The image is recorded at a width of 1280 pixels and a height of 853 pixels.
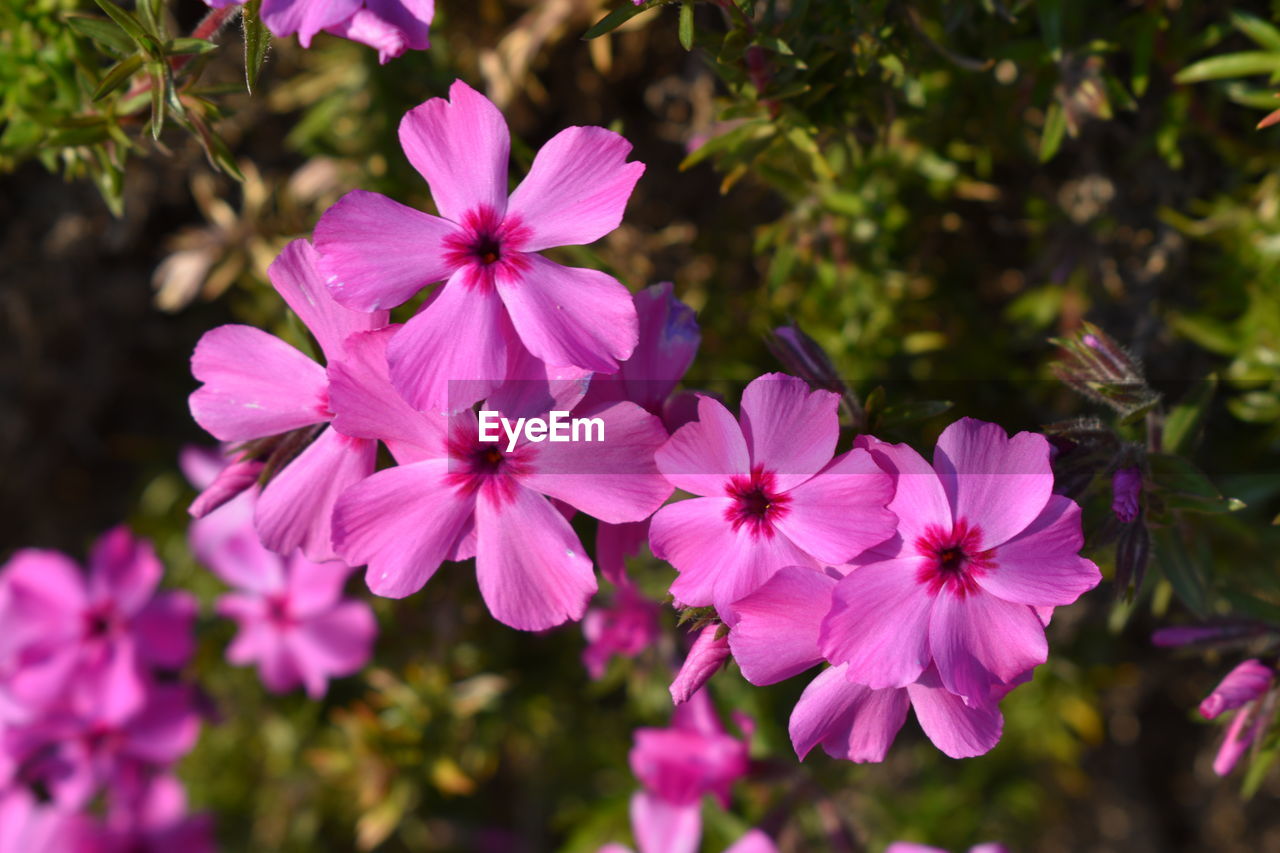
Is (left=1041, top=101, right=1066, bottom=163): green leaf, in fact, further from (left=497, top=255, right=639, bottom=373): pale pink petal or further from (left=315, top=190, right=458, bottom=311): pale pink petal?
(left=315, top=190, right=458, bottom=311): pale pink petal

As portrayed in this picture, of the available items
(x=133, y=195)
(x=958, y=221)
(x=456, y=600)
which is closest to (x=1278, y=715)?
(x=958, y=221)

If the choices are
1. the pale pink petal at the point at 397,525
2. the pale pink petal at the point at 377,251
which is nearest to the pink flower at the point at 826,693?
the pale pink petal at the point at 397,525

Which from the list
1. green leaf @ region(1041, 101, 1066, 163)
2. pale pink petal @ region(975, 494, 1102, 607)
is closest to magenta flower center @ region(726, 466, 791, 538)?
pale pink petal @ region(975, 494, 1102, 607)

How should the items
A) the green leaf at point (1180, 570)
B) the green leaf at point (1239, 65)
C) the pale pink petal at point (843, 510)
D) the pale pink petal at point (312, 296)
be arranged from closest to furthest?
1. the pale pink petal at point (843, 510)
2. the pale pink petal at point (312, 296)
3. the green leaf at point (1180, 570)
4. the green leaf at point (1239, 65)

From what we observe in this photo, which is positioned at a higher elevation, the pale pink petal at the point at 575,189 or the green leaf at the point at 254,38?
the green leaf at the point at 254,38

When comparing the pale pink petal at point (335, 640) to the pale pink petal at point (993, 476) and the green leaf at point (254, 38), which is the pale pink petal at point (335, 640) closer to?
the green leaf at point (254, 38)
